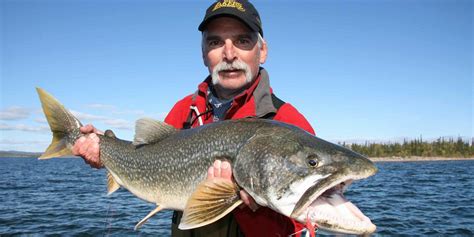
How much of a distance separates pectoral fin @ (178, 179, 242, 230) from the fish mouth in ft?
2.04

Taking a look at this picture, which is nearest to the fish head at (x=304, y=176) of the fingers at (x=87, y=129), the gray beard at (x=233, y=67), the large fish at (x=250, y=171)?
the large fish at (x=250, y=171)

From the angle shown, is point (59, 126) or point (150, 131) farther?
point (59, 126)

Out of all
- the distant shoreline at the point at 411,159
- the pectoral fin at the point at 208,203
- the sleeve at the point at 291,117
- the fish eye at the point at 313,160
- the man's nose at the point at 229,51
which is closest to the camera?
the fish eye at the point at 313,160

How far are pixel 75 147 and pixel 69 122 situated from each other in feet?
1.19

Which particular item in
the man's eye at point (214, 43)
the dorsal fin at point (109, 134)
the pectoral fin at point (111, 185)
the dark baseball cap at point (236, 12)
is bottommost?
the pectoral fin at point (111, 185)

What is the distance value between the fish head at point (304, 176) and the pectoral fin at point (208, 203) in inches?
6.3

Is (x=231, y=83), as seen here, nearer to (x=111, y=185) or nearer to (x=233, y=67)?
(x=233, y=67)

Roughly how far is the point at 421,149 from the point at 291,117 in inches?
2888

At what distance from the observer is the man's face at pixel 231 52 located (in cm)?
427

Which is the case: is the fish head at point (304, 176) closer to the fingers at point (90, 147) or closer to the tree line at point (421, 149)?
the fingers at point (90, 147)

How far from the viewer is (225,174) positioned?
335 centimetres

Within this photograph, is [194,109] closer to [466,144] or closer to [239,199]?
[239,199]

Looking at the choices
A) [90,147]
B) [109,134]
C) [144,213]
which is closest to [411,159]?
[144,213]

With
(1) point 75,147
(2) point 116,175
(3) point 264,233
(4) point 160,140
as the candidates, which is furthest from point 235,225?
(1) point 75,147
